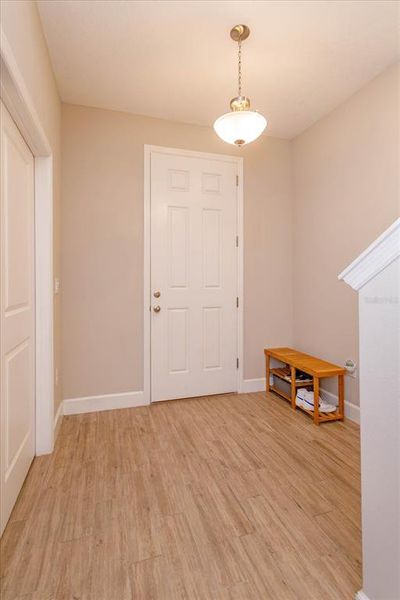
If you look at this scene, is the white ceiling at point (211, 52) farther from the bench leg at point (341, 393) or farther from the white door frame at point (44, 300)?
the bench leg at point (341, 393)

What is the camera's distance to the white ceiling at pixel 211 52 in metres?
1.81

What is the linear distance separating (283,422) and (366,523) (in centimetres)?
Result: 151

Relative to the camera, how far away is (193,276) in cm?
310

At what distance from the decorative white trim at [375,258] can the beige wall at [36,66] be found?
155 centimetres

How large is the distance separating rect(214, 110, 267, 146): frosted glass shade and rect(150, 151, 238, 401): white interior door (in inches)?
44.9

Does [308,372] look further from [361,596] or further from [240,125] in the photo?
[240,125]

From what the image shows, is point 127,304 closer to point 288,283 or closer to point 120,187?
point 120,187

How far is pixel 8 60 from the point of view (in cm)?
118

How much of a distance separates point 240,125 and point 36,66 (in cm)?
120

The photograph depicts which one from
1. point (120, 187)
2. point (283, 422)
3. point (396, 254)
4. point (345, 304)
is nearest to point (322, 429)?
point (283, 422)

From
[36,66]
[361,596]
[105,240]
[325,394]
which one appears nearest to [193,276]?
[105,240]

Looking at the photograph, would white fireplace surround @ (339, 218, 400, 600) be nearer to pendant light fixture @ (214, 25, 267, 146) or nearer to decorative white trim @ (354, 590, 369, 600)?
decorative white trim @ (354, 590, 369, 600)

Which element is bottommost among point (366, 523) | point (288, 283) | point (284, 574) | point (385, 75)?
point (284, 574)

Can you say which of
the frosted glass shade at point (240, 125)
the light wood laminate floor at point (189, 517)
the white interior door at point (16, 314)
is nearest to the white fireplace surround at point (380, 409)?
the light wood laminate floor at point (189, 517)
